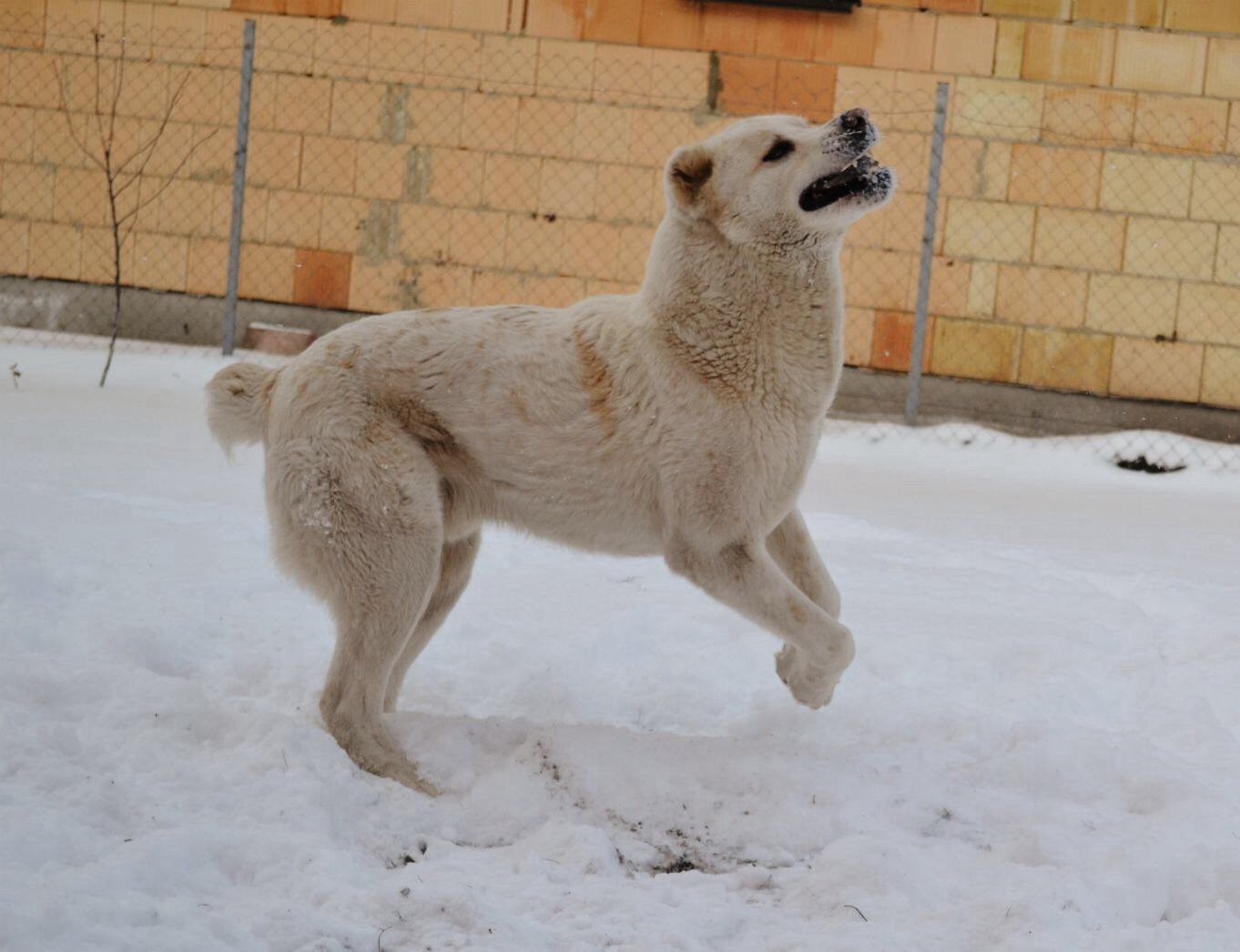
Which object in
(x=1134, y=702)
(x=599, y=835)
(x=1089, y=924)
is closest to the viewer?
(x=1089, y=924)

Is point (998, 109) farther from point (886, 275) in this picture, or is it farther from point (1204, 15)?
point (1204, 15)

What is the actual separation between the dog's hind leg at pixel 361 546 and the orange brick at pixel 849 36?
659cm

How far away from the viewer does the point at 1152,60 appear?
8742 millimetres

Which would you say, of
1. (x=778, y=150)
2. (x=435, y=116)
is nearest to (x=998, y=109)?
(x=435, y=116)

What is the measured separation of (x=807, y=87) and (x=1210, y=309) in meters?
2.96

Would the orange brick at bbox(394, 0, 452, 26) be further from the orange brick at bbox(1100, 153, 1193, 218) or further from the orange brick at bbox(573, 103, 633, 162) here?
the orange brick at bbox(1100, 153, 1193, 218)

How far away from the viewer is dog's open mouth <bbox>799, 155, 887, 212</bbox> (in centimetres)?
321

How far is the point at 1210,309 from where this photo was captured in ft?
28.8

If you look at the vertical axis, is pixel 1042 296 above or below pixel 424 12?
below

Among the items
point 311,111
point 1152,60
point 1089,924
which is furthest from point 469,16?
point 1089,924

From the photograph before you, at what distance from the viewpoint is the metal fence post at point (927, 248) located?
27.7 ft

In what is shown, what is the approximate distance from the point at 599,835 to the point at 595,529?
35.8 inches

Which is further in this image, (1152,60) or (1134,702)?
(1152,60)

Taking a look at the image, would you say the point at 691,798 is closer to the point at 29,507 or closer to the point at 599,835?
the point at 599,835
